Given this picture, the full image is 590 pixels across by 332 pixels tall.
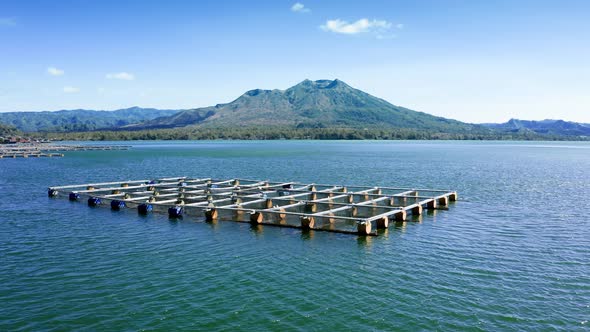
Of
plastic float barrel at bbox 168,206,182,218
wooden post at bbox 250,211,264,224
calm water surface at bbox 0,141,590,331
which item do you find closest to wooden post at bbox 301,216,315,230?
calm water surface at bbox 0,141,590,331

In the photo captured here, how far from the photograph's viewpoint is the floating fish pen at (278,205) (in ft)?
85.5

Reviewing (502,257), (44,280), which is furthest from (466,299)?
(44,280)

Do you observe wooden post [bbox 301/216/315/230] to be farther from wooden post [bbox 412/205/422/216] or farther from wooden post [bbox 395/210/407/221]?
wooden post [bbox 412/205/422/216]

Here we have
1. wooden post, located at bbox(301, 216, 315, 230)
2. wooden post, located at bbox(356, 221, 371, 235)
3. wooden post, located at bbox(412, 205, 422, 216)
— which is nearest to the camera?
wooden post, located at bbox(356, 221, 371, 235)

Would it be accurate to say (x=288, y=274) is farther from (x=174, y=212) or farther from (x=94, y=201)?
(x=94, y=201)

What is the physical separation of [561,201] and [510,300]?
1065 inches

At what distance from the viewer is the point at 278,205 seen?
32.9 m

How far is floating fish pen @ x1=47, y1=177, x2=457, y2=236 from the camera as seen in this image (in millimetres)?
26047

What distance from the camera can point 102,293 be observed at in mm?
15336

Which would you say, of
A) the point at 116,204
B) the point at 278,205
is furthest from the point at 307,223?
the point at 116,204

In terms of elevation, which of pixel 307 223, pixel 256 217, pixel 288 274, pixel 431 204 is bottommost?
pixel 288 274

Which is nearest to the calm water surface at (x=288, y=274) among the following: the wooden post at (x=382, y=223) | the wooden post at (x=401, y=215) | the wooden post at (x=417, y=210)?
the wooden post at (x=382, y=223)

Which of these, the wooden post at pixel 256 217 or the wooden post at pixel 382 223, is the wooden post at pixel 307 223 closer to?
the wooden post at pixel 256 217

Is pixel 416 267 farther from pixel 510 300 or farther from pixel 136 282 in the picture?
pixel 136 282
